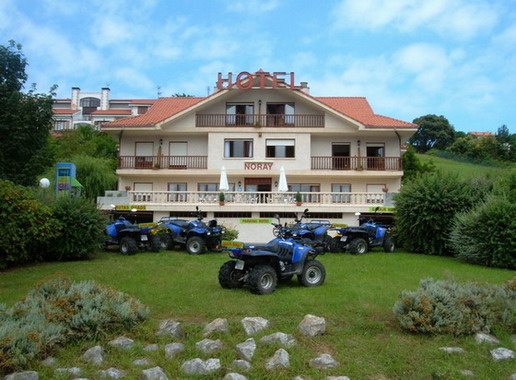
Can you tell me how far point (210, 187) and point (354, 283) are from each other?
20.0 meters

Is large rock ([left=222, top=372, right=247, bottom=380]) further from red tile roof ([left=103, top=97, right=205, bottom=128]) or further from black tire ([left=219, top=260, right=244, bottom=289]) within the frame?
red tile roof ([left=103, top=97, right=205, bottom=128])

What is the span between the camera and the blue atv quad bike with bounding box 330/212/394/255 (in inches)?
645

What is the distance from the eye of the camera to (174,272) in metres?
12.0

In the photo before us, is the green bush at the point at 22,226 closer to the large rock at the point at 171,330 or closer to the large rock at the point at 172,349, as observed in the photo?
the large rock at the point at 171,330

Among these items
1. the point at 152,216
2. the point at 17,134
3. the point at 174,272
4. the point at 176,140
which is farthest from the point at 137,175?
the point at 174,272

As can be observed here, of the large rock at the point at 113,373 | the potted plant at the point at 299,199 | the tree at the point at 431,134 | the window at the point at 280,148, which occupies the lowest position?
the large rock at the point at 113,373

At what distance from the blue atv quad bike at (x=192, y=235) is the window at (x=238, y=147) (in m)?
12.4

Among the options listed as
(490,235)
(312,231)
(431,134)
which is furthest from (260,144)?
(431,134)

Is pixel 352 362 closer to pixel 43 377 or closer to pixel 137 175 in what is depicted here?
pixel 43 377

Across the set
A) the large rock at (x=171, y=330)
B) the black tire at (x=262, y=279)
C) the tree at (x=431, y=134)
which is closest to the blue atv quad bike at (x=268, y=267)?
the black tire at (x=262, y=279)

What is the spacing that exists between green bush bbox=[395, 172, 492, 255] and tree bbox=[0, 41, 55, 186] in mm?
14035

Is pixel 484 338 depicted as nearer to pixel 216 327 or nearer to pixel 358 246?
pixel 216 327

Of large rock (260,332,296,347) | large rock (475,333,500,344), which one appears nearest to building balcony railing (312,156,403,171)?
large rock (475,333,500,344)

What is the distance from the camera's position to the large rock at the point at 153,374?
5645mm
